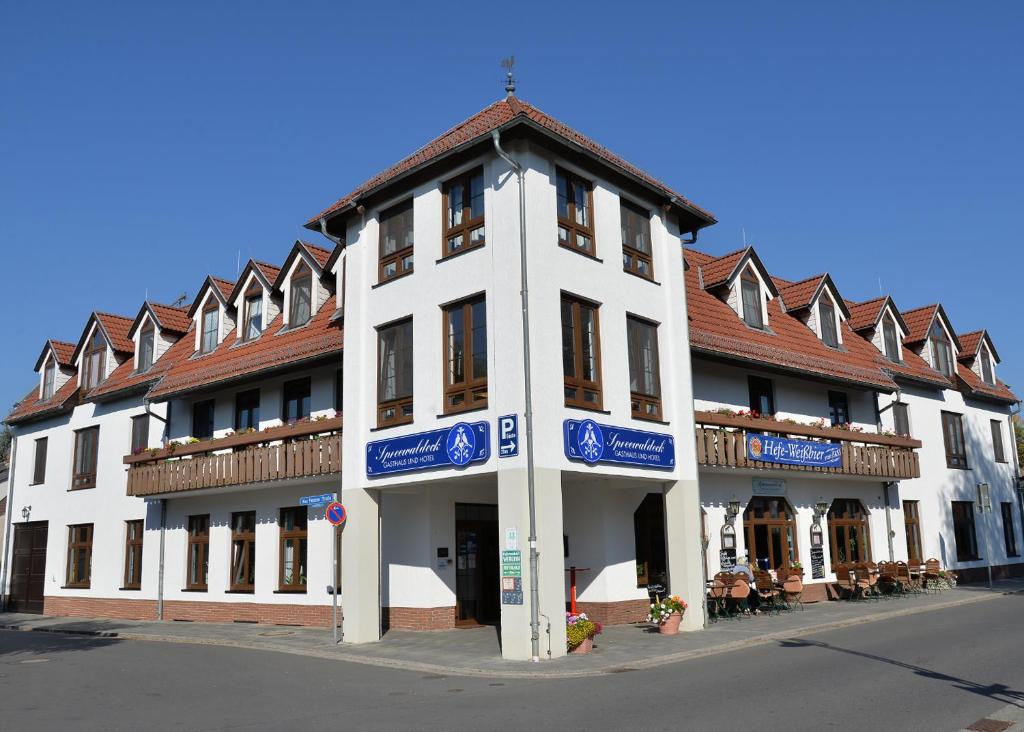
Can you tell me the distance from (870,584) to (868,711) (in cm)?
1591

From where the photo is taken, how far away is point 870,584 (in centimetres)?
2366

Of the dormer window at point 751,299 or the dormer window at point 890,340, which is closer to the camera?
the dormer window at point 751,299

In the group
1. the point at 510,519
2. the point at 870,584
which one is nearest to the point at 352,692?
the point at 510,519

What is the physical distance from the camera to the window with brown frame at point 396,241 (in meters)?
18.4

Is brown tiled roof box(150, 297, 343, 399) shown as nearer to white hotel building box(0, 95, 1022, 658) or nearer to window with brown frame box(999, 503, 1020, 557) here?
white hotel building box(0, 95, 1022, 658)

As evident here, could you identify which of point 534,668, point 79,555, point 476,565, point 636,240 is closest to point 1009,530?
point 636,240

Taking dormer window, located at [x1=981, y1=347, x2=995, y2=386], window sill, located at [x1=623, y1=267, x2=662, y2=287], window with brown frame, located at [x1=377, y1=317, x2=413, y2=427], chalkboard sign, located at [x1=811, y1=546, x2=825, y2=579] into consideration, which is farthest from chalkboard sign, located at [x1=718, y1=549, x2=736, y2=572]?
dormer window, located at [x1=981, y1=347, x2=995, y2=386]

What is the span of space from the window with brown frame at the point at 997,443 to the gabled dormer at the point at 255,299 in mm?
26406

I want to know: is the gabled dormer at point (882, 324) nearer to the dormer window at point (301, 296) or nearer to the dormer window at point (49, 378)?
the dormer window at point (301, 296)

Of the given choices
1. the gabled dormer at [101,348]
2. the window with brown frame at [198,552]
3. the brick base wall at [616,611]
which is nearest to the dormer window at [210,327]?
the gabled dormer at [101,348]

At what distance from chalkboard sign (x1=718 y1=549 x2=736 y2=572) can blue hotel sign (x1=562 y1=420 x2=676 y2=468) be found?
464cm

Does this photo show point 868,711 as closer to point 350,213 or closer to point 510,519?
point 510,519

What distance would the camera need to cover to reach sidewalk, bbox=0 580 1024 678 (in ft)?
45.8

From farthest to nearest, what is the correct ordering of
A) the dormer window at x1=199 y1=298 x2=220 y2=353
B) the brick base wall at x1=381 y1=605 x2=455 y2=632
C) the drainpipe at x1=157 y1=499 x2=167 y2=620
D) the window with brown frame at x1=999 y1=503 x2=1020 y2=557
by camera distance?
the window with brown frame at x1=999 y1=503 x2=1020 y2=557 < the dormer window at x1=199 y1=298 x2=220 y2=353 < the drainpipe at x1=157 y1=499 x2=167 y2=620 < the brick base wall at x1=381 y1=605 x2=455 y2=632
